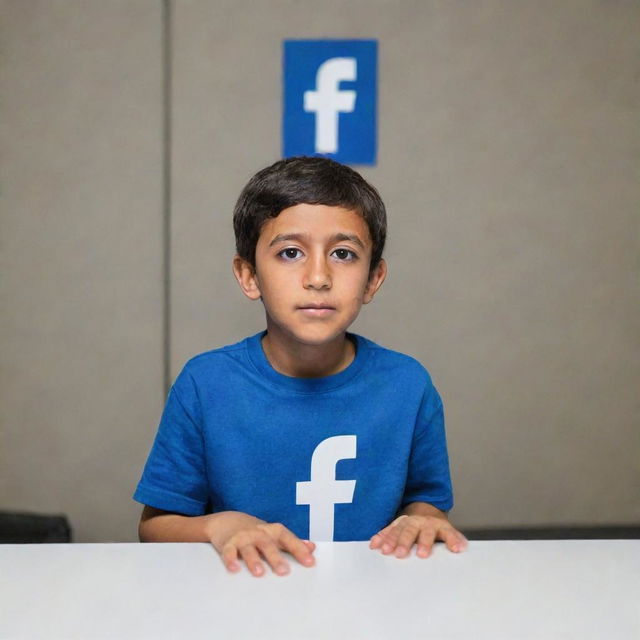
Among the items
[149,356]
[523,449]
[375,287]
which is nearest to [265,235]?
[375,287]

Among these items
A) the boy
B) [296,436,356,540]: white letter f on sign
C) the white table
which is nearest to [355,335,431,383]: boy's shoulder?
the boy

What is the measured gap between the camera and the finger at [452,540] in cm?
52

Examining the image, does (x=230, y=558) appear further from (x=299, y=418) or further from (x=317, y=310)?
(x=299, y=418)

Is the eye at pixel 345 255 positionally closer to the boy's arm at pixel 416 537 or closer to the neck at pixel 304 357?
the neck at pixel 304 357

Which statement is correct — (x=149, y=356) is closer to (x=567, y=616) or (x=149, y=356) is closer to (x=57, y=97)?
(x=57, y=97)

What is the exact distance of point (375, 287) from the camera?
1.05 m

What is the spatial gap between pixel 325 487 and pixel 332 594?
58 cm

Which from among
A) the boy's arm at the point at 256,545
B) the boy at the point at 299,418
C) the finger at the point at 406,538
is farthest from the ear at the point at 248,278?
the finger at the point at 406,538

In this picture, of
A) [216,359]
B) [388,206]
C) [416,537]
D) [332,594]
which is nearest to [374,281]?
[216,359]

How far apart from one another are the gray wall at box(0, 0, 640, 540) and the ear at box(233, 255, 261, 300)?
1277mm

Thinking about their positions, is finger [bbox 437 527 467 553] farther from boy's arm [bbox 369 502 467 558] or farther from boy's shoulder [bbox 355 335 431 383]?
boy's shoulder [bbox 355 335 431 383]

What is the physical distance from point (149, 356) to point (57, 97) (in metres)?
0.93

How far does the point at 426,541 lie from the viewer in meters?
0.55

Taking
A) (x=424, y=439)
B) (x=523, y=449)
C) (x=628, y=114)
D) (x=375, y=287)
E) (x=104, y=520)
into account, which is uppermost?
(x=628, y=114)
